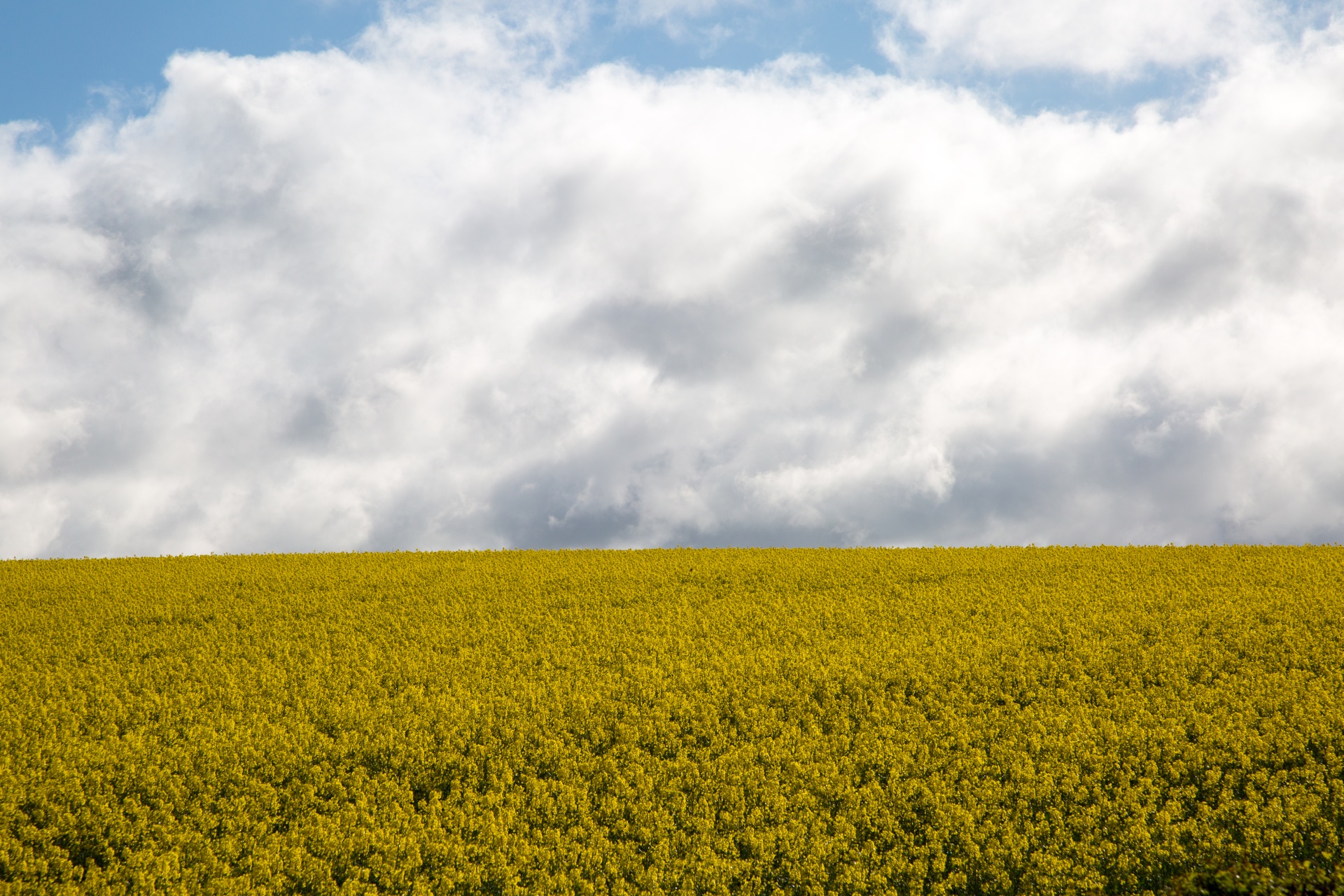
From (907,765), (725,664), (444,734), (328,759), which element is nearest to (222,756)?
(328,759)

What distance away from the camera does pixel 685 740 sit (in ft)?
45.8

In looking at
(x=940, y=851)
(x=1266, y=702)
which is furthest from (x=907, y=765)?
(x=1266, y=702)

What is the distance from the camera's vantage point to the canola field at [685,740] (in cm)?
1135

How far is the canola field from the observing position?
11352mm

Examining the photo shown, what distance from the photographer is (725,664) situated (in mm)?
16562

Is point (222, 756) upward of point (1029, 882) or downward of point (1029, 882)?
upward

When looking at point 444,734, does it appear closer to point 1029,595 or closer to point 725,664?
point 725,664

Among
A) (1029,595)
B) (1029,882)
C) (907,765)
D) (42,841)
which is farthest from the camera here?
(1029,595)

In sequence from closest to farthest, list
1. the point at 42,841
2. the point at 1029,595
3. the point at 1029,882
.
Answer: the point at 1029,882 < the point at 42,841 < the point at 1029,595

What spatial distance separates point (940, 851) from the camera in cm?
1130

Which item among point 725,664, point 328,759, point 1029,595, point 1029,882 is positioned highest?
point 1029,595

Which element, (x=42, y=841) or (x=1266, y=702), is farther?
(x=1266, y=702)

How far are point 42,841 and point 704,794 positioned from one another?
9157 mm

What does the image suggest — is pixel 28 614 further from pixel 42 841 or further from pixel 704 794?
pixel 704 794
